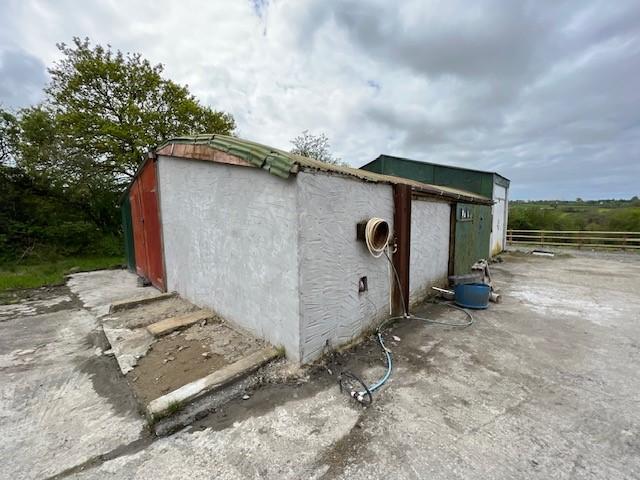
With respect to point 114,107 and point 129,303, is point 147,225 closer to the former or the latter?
point 129,303

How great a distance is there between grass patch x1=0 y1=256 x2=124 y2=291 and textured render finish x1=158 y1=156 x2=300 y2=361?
499cm

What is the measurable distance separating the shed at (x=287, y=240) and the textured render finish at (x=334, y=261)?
0.04ft

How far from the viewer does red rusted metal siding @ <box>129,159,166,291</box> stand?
5.71 meters

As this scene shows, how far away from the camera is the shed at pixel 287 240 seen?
107 inches

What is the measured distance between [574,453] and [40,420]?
401 cm

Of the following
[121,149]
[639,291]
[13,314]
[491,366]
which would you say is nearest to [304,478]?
[491,366]

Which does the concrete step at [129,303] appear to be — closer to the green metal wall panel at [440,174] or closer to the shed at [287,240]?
the shed at [287,240]

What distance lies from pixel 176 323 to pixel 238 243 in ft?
4.69

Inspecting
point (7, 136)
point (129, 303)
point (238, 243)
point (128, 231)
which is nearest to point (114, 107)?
point (7, 136)

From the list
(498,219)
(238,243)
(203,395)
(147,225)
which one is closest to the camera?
(203,395)

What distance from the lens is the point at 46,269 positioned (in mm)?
8547

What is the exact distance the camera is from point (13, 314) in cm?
482

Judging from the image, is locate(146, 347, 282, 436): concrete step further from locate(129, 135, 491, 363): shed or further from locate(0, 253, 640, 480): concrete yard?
locate(129, 135, 491, 363): shed

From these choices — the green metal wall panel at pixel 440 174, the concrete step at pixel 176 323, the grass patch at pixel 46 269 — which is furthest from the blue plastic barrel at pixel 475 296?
the grass patch at pixel 46 269
